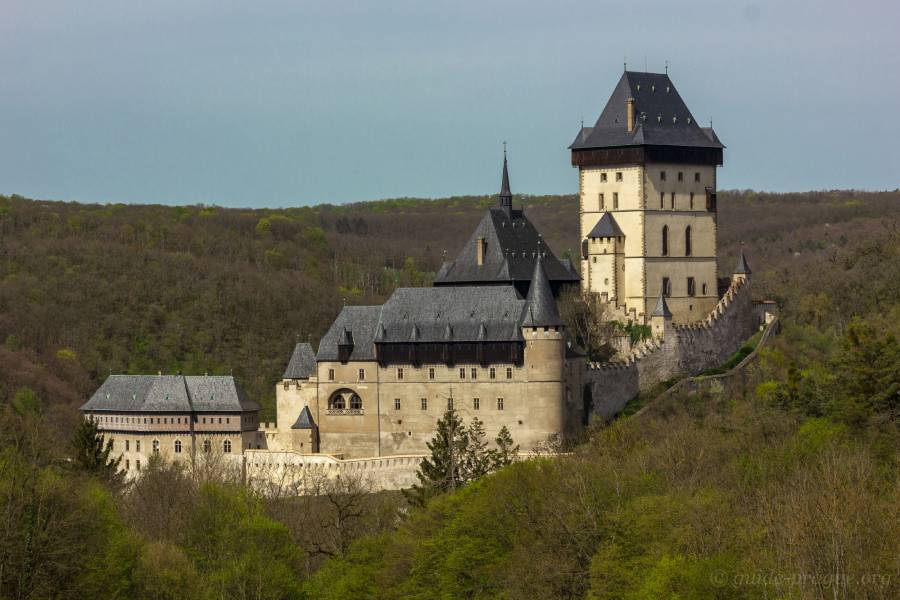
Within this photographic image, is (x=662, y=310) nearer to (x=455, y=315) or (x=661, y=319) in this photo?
(x=661, y=319)

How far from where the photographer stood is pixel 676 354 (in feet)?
237

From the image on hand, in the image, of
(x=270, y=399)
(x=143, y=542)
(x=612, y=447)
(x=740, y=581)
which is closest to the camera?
(x=740, y=581)

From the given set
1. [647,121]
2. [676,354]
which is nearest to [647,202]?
[647,121]

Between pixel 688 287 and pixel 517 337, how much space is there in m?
11.7

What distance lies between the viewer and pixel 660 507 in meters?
46.0

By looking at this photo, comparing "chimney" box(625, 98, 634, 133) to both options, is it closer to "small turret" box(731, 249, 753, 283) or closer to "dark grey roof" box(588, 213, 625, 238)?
"dark grey roof" box(588, 213, 625, 238)

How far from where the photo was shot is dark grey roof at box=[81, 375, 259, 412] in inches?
2847

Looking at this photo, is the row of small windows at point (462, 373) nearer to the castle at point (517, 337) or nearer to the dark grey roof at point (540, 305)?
the castle at point (517, 337)

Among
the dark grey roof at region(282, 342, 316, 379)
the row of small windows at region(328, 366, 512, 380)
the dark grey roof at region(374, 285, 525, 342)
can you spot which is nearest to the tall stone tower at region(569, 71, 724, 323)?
the dark grey roof at region(374, 285, 525, 342)

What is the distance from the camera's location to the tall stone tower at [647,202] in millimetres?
75188

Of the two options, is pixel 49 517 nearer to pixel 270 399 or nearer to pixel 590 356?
pixel 590 356

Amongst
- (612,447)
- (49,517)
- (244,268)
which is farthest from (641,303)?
(244,268)

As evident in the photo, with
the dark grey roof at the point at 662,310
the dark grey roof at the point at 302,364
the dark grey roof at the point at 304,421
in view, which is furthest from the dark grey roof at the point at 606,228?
the dark grey roof at the point at 304,421

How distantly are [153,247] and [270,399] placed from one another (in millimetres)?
41501
